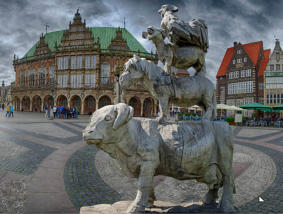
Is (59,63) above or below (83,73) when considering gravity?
above

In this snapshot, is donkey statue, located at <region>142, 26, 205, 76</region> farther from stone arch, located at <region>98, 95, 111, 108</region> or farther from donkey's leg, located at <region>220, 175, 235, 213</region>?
stone arch, located at <region>98, 95, 111, 108</region>

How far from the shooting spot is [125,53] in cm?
4053

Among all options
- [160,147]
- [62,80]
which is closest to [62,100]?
[62,80]

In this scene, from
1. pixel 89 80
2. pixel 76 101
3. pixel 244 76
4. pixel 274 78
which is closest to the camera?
pixel 274 78

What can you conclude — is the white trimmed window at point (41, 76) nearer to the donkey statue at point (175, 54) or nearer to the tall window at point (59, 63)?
the tall window at point (59, 63)

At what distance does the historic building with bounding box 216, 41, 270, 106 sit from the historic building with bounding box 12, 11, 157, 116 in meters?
16.7

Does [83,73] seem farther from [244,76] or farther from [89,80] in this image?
[244,76]

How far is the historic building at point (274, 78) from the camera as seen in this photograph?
3500cm

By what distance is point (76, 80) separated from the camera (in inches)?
1535

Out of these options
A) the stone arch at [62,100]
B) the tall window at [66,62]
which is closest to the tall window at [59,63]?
the tall window at [66,62]

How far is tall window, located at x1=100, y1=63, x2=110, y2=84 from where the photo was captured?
38.9 metres

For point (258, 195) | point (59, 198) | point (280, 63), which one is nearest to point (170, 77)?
point (59, 198)

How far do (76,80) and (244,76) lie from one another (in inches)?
1380

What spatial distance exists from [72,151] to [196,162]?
21.4 ft
